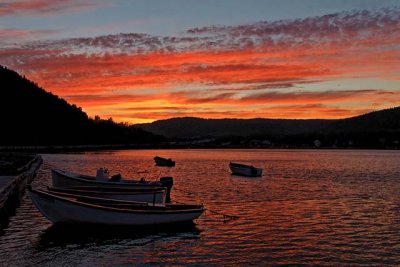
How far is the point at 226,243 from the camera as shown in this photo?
23.0m

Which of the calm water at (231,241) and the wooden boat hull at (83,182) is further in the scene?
the wooden boat hull at (83,182)

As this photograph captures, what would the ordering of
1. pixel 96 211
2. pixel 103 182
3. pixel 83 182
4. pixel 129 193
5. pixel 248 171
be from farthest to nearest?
pixel 248 171 < pixel 83 182 < pixel 103 182 < pixel 129 193 < pixel 96 211

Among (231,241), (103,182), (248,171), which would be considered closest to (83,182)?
(103,182)

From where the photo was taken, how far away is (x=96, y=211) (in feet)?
79.0

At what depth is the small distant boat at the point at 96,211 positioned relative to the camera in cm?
2406

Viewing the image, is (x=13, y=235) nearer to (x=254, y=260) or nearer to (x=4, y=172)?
(x=254, y=260)

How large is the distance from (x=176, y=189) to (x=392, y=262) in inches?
1200

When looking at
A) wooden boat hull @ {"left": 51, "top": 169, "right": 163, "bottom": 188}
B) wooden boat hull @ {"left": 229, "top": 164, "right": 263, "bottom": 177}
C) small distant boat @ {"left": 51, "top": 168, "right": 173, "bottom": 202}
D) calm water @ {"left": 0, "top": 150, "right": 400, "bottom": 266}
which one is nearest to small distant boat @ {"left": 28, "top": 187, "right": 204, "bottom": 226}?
calm water @ {"left": 0, "top": 150, "right": 400, "bottom": 266}

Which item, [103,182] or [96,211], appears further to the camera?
[103,182]

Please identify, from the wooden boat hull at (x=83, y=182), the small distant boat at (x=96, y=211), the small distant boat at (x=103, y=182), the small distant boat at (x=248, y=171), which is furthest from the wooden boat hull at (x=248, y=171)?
the small distant boat at (x=96, y=211)

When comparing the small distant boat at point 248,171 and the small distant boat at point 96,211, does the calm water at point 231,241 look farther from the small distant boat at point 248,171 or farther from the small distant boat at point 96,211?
the small distant boat at point 248,171

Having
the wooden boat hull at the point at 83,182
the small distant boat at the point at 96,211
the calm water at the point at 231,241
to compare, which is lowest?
the calm water at the point at 231,241

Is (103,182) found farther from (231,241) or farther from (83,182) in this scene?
(231,241)

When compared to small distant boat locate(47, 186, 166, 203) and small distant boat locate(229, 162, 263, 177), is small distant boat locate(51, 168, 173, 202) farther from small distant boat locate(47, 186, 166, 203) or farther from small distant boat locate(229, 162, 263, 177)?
small distant boat locate(229, 162, 263, 177)
